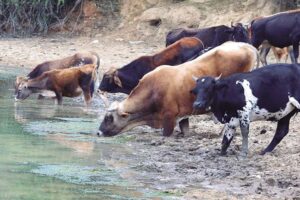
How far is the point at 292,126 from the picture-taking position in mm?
13602

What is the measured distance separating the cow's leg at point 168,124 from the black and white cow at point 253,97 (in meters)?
1.74

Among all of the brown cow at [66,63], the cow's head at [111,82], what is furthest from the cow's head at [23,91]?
the cow's head at [111,82]

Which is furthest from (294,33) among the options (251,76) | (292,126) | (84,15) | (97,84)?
(84,15)

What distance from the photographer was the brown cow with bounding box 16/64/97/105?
1819 cm

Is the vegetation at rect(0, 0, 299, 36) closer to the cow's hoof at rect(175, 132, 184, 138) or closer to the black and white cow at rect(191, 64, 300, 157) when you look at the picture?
the cow's hoof at rect(175, 132, 184, 138)

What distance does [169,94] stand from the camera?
13.4 m

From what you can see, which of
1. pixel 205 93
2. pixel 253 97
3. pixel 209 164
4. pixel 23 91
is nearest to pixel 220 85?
pixel 205 93

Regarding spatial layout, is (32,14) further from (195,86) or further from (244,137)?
(244,137)

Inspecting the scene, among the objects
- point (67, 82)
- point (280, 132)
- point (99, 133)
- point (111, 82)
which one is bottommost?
point (67, 82)

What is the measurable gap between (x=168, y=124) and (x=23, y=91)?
602 centimetres

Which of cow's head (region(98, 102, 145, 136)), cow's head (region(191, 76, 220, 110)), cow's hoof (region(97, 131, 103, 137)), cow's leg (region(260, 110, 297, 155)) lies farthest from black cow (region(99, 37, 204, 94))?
cow's leg (region(260, 110, 297, 155))

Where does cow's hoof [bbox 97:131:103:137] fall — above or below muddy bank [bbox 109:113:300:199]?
below

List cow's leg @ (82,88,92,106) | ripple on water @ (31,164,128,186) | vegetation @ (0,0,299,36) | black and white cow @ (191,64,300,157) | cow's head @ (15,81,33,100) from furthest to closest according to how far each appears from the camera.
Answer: vegetation @ (0,0,299,36) → cow's head @ (15,81,33,100) → cow's leg @ (82,88,92,106) → black and white cow @ (191,64,300,157) → ripple on water @ (31,164,128,186)

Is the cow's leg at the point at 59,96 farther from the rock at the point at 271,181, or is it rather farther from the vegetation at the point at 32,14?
the vegetation at the point at 32,14
